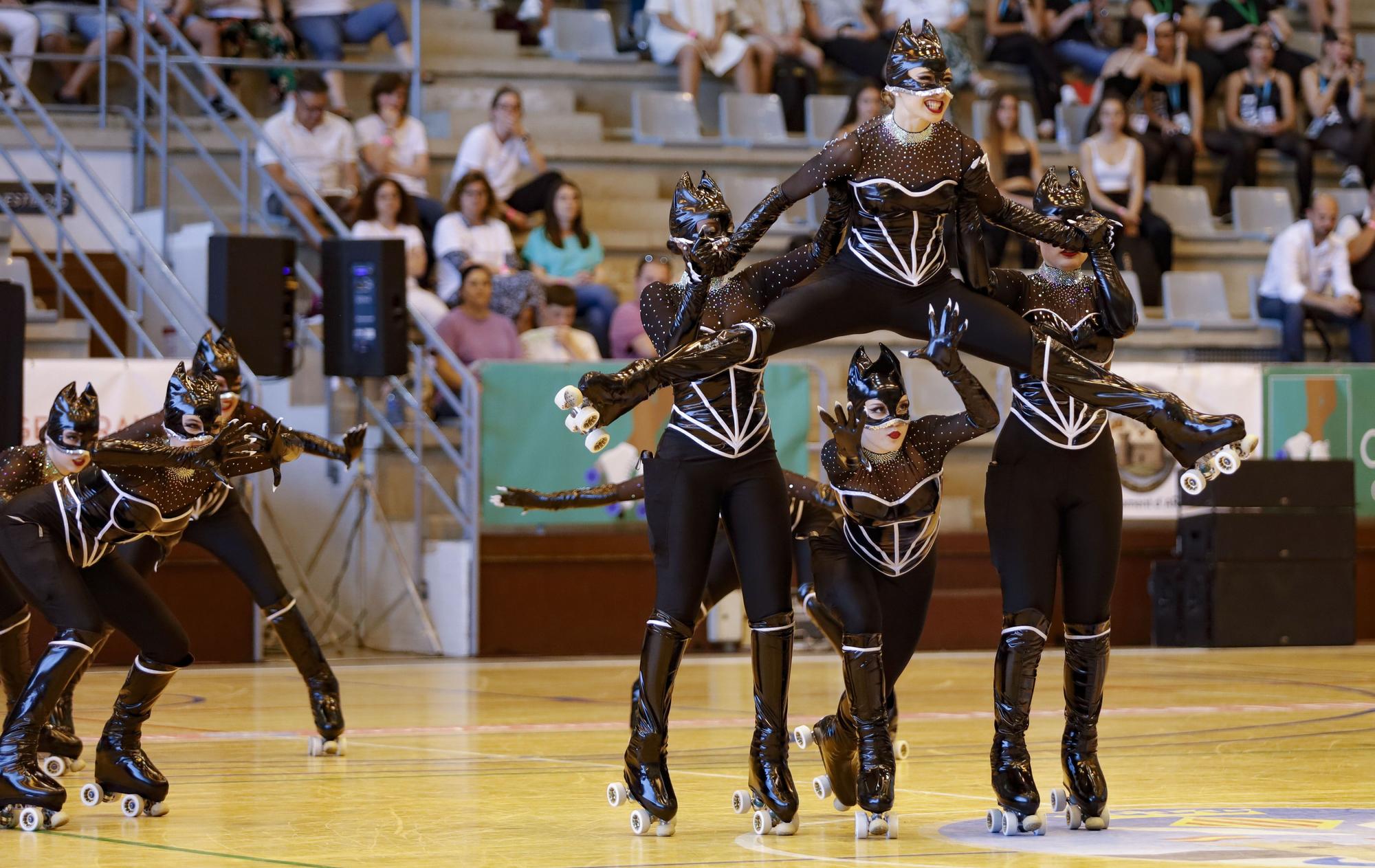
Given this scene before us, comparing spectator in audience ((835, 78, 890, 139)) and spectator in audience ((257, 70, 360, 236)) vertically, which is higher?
spectator in audience ((835, 78, 890, 139))

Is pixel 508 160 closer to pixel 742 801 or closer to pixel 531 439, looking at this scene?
pixel 531 439

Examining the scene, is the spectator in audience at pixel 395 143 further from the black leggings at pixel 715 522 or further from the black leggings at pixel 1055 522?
the black leggings at pixel 1055 522

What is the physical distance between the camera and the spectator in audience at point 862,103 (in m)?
14.4

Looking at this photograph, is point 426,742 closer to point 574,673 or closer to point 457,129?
point 574,673

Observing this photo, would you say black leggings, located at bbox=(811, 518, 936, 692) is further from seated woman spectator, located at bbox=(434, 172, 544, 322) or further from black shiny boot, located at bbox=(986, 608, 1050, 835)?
seated woman spectator, located at bbox=(434, 172, 544, 322)

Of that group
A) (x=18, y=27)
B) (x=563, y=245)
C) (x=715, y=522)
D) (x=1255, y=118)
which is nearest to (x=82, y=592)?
(x=715, y=522)

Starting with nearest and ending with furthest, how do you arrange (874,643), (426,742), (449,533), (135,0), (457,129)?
(874,643)
(426,742)
(449,533)
(135,0)
(457,129)

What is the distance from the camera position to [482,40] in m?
15.5

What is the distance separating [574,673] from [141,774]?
497 cm

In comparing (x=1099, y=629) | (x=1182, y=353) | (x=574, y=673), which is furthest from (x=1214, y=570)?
(x=1099, y=629)

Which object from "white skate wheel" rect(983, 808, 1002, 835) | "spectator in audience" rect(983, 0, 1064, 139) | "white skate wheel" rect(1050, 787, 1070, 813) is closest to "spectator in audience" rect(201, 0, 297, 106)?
"spectator in audience" rect(983, 0, 1064, 139)

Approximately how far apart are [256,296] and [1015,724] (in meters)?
6.71

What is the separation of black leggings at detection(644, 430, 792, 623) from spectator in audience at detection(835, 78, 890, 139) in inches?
347

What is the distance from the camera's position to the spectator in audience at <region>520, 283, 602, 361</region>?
12297mm
